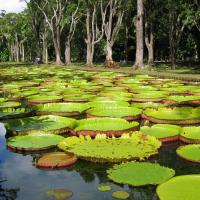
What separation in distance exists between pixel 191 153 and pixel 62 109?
4405mm

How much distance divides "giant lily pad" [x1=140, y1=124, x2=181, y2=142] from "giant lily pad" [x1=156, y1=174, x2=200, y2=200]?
2.01 meters

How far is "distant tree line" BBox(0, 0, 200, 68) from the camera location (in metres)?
28.7

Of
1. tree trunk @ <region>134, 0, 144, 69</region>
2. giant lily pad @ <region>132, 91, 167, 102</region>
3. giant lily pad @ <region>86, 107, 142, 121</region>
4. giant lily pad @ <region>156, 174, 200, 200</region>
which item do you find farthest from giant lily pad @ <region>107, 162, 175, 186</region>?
tree trunk @ <region>134, 0, 144, 69</region>

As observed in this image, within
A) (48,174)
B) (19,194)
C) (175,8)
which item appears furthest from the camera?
(175,8)

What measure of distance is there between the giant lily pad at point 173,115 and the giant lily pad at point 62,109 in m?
1.60

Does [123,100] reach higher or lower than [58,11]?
lower

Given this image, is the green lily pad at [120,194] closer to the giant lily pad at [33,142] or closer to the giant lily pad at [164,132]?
the giant lily pad at [33,142]

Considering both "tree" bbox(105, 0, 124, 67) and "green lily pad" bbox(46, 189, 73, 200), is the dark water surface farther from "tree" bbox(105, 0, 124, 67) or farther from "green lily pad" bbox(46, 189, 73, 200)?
"tree" bbox(105, 0, 124, 67)

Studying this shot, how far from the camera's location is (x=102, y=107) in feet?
28.9

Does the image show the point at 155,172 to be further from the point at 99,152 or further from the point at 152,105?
the point at 152,105

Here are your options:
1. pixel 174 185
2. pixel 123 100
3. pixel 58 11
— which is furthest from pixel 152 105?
pixel 58 11

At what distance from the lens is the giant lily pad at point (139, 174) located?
4400mm

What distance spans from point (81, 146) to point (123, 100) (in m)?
4.58

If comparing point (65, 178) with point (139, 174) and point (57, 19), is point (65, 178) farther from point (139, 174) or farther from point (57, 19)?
point (57, 19)
